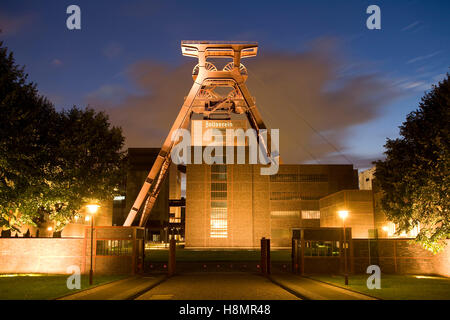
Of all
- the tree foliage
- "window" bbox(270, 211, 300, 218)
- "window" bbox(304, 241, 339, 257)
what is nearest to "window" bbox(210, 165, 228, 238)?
"window" bbox(270, 211, 300, 218)

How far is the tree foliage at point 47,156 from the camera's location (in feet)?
75.0

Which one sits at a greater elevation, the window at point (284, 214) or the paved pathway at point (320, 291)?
the window at point (284, 214)

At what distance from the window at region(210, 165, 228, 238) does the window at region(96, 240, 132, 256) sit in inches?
2076

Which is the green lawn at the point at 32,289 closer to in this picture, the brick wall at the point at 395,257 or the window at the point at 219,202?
the brick wall at the point at 395,257

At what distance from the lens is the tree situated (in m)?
22.5

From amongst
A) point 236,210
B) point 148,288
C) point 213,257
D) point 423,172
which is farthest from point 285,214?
point 148,288

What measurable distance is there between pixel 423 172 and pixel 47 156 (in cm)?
2585

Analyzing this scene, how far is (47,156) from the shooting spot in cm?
3070

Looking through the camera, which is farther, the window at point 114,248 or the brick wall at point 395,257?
the brick wall at point 395,257

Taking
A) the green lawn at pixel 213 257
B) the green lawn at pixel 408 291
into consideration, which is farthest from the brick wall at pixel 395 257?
the green lawn at pixel 213 257

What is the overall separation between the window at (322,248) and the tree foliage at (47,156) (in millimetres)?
17339

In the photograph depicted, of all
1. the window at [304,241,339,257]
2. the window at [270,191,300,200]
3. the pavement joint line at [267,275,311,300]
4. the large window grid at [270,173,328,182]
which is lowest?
the pavement joint line at [267,275,311,300]

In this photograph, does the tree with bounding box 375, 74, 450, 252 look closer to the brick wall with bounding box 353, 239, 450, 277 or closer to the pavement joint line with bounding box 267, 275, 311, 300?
the brick wall with bounding box 353, 239, 450, 277

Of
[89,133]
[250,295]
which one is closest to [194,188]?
[89,133]
